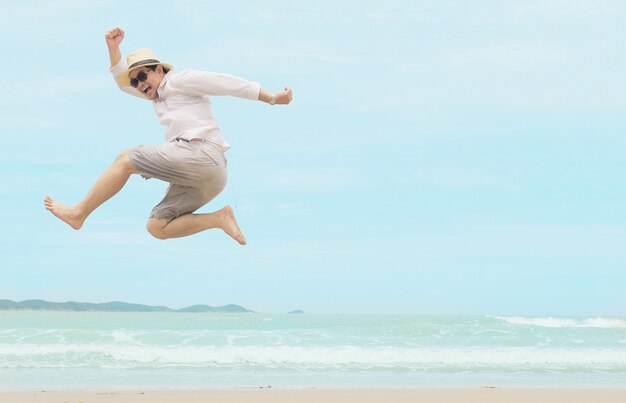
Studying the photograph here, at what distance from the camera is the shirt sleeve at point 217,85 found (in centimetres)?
569

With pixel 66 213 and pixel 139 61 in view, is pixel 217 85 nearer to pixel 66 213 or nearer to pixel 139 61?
pixel 139 61

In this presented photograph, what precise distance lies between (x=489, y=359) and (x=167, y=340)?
623 cm

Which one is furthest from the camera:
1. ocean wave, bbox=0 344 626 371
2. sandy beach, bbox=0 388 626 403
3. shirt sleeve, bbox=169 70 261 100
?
ocean wave, bbox=0 344 626 371

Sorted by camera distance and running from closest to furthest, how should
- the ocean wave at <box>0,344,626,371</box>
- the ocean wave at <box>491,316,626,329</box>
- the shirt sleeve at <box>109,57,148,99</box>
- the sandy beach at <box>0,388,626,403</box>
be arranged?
the shirt sleeve at <box>109,57,148,99</box>
the sandy beach at <box>0,388,626,403</box>
the ocean wave at <box>0,344,626,371</box>
the ocean wave at <box>491,316,626,329</box>

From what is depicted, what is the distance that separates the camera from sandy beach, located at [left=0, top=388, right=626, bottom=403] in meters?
9.88

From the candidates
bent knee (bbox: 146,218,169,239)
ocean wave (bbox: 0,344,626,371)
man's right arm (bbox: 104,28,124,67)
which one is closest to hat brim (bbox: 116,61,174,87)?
man's right arm (bbox: 104,28,124,67)

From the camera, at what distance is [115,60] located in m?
6.14

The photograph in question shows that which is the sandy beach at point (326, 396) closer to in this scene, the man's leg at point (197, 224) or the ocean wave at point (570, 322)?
the man's leg at point (197, 224)

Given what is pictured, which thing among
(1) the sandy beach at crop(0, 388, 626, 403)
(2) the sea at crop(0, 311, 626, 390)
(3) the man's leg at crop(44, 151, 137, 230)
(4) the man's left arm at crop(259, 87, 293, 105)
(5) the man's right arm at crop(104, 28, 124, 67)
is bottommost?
(1) the sandy beach at crop(0, 388, 626, 403)

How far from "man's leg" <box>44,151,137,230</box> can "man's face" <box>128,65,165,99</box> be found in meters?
0.44

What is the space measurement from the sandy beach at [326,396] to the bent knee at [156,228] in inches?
149

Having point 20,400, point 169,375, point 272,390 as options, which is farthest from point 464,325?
point 20,400

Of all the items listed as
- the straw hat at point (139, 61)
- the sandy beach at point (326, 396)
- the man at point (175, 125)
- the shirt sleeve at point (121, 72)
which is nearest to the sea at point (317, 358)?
the sandy beach at point (326, 396)

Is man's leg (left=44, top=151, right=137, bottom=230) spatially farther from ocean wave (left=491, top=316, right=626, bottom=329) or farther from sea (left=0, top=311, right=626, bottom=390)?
ocean wave (left=491, top=316, right=626, bottom=329)
